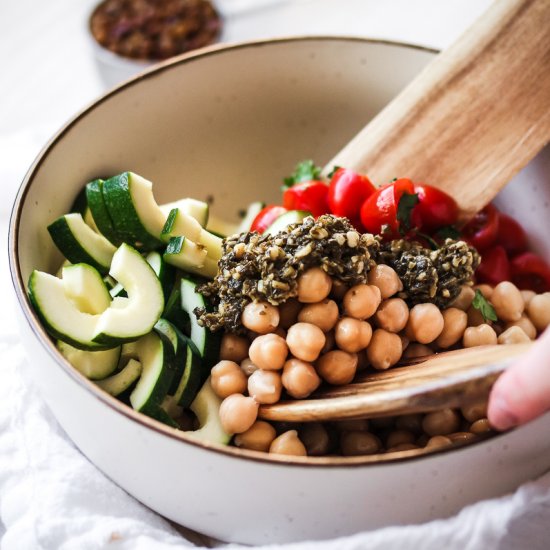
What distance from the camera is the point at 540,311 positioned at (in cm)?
179

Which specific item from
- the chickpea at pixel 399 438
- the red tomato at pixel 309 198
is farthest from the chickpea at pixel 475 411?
the red tomato at pixel 309 198

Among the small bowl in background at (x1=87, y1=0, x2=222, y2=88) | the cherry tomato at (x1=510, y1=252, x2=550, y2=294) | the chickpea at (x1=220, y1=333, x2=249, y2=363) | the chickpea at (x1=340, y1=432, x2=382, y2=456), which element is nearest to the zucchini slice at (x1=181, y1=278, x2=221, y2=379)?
the chickpea at (x1=220, y1=333, x2=249, y2=363)

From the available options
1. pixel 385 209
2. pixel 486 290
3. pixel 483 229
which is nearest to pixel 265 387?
pixel 385 209

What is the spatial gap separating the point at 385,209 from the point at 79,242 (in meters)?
0.76

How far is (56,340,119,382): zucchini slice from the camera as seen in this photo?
1547 mm

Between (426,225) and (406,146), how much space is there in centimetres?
26

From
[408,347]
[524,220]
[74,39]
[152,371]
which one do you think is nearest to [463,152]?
[524,220]

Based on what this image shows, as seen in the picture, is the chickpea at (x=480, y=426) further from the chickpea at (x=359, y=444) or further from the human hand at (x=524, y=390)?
the human hand at (x=524, y=390)

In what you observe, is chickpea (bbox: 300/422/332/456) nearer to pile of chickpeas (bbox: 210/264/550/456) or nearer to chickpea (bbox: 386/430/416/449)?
pile of chickpeas (bbox: 210/264/550/456)

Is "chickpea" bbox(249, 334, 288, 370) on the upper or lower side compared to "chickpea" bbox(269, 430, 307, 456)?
upper

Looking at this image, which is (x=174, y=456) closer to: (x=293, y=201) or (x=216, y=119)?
(x=293, y=201)

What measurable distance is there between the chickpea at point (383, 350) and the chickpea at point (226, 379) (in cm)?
29

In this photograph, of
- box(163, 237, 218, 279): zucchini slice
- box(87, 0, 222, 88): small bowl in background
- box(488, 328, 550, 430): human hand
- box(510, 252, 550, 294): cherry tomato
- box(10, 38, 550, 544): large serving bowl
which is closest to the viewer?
box(488, 328, 550, 430): human hand

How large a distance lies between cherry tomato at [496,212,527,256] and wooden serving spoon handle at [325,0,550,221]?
19cm
